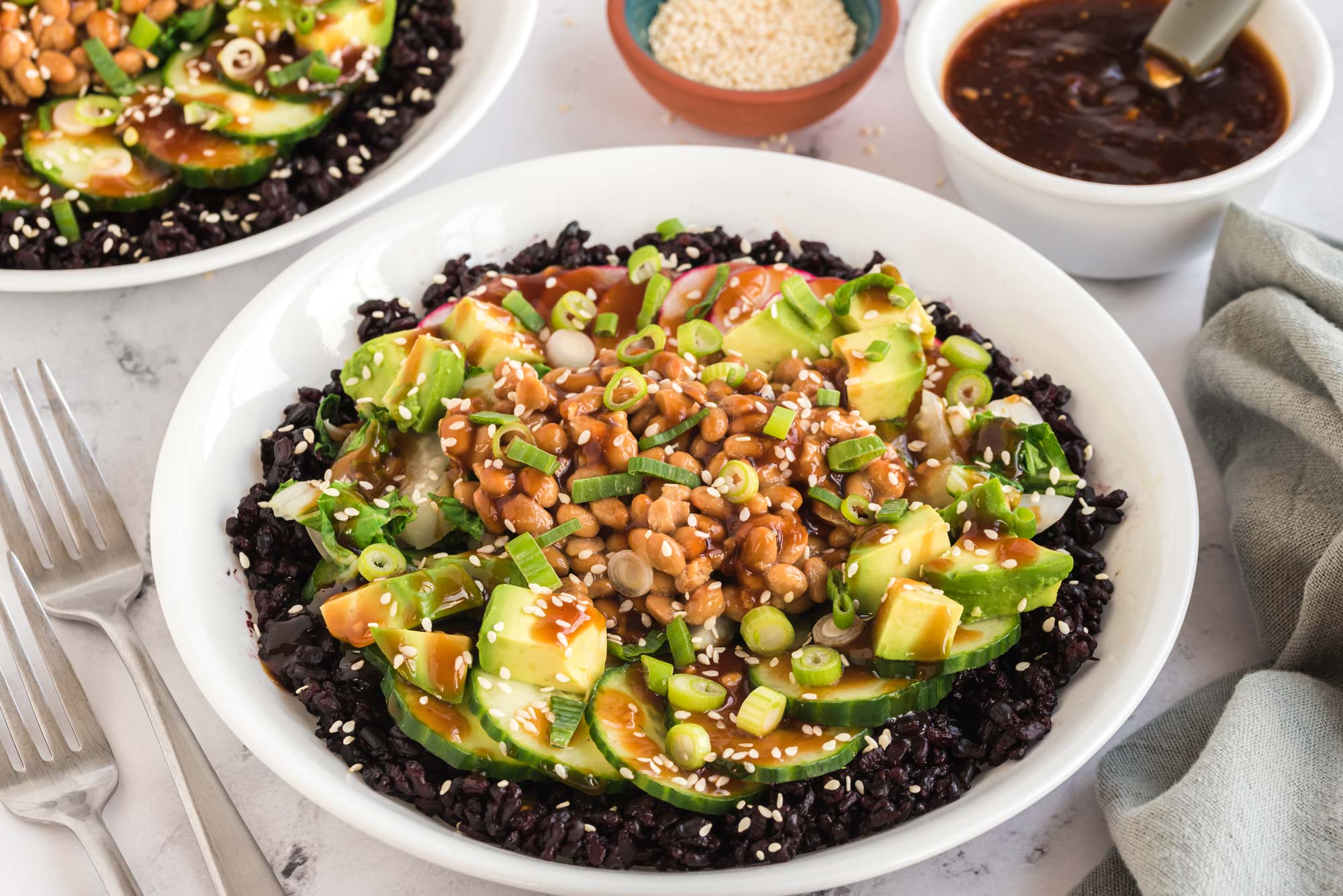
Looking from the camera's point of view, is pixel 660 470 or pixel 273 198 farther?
pixel 273 198

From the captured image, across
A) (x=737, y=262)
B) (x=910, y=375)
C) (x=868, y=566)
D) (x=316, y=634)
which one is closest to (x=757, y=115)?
(x=737, y=262)

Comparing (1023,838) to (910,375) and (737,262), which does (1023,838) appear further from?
(737,262)

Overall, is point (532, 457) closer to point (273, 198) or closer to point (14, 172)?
point (273, 198)

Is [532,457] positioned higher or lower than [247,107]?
higher

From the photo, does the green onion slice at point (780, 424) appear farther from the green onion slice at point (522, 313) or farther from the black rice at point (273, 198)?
the black rice at point (273, 198)

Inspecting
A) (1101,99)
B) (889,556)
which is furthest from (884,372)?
(1101,99)

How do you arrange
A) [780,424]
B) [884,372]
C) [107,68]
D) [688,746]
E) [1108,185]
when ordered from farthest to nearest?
[107,68] < [1108,185] < [884,372] < [780,424] < [688,746]
